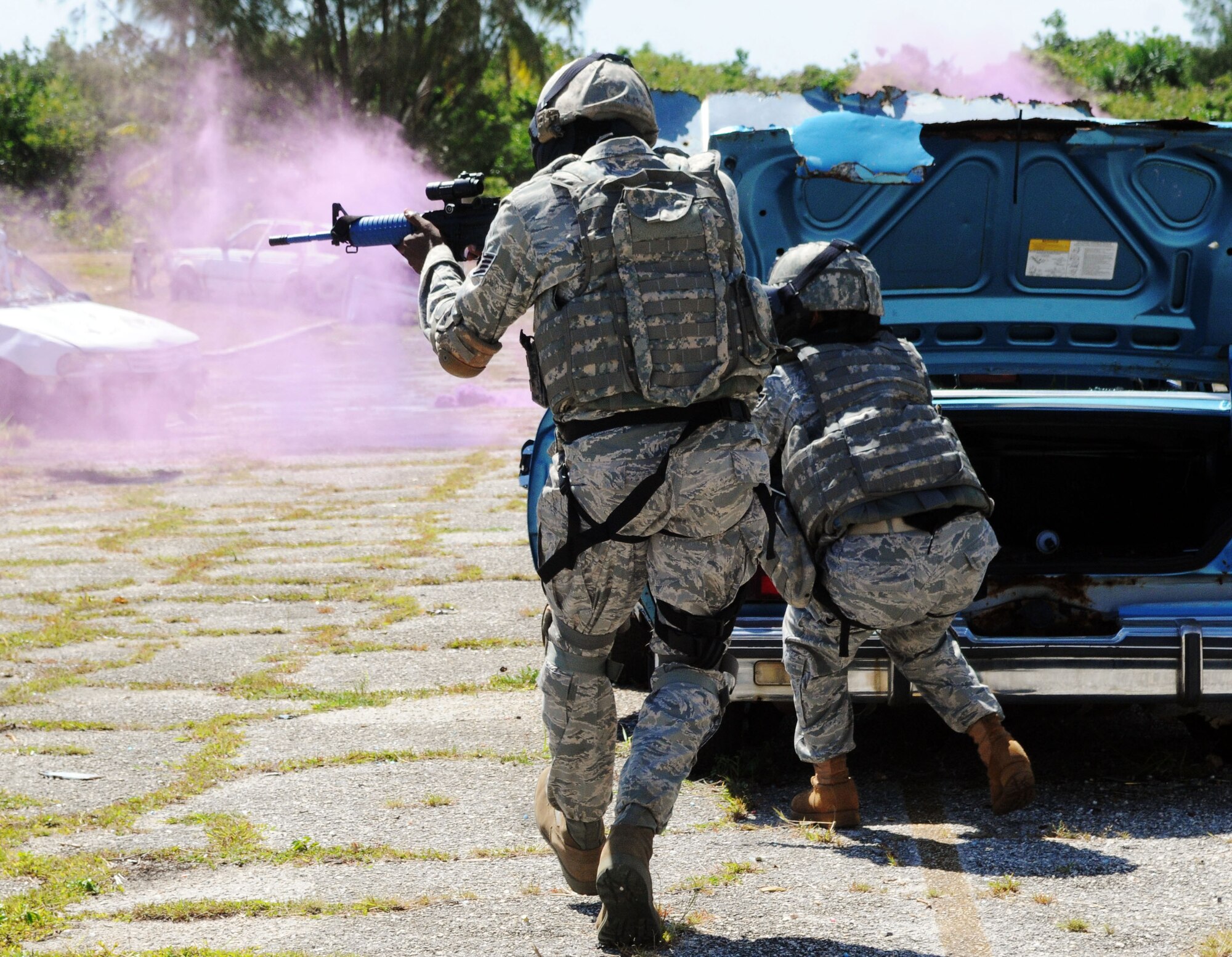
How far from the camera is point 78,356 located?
38.1ft

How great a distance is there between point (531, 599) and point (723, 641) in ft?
Result: 12.0

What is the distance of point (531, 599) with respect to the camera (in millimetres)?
6762

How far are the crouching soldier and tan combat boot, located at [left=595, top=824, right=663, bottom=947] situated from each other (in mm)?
997

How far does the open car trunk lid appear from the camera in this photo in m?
4.93

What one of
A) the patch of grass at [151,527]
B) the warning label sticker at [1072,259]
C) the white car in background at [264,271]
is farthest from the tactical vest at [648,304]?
the white car in background at [264,271]

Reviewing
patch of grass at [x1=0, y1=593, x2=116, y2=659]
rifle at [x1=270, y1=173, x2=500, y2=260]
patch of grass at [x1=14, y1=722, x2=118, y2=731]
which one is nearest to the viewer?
rifle at [x1=270, y1=173, x2=500, y2=260]

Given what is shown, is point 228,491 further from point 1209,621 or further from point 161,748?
point 1209,621

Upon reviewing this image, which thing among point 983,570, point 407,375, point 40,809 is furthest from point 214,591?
point 407,375

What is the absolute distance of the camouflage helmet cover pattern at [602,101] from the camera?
3221 millimetres

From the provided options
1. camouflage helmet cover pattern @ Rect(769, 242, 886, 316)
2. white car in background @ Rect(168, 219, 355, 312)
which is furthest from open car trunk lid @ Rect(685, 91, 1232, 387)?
white car in background @ Rect(168, 219, 355, 312)

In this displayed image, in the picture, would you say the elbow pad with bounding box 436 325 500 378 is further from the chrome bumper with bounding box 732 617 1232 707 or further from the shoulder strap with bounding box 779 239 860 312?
the chrome bumper with bounding box 732 617 1232 707

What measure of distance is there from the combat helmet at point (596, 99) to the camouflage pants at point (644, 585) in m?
0.71

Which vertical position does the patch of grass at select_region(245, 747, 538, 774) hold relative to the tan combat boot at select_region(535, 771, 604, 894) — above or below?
below

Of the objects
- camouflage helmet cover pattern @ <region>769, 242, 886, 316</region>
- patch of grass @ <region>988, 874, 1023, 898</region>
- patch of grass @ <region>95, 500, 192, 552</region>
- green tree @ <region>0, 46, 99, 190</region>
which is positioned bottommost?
patch of grass @ <region>95, 500, 192, 552</region>
